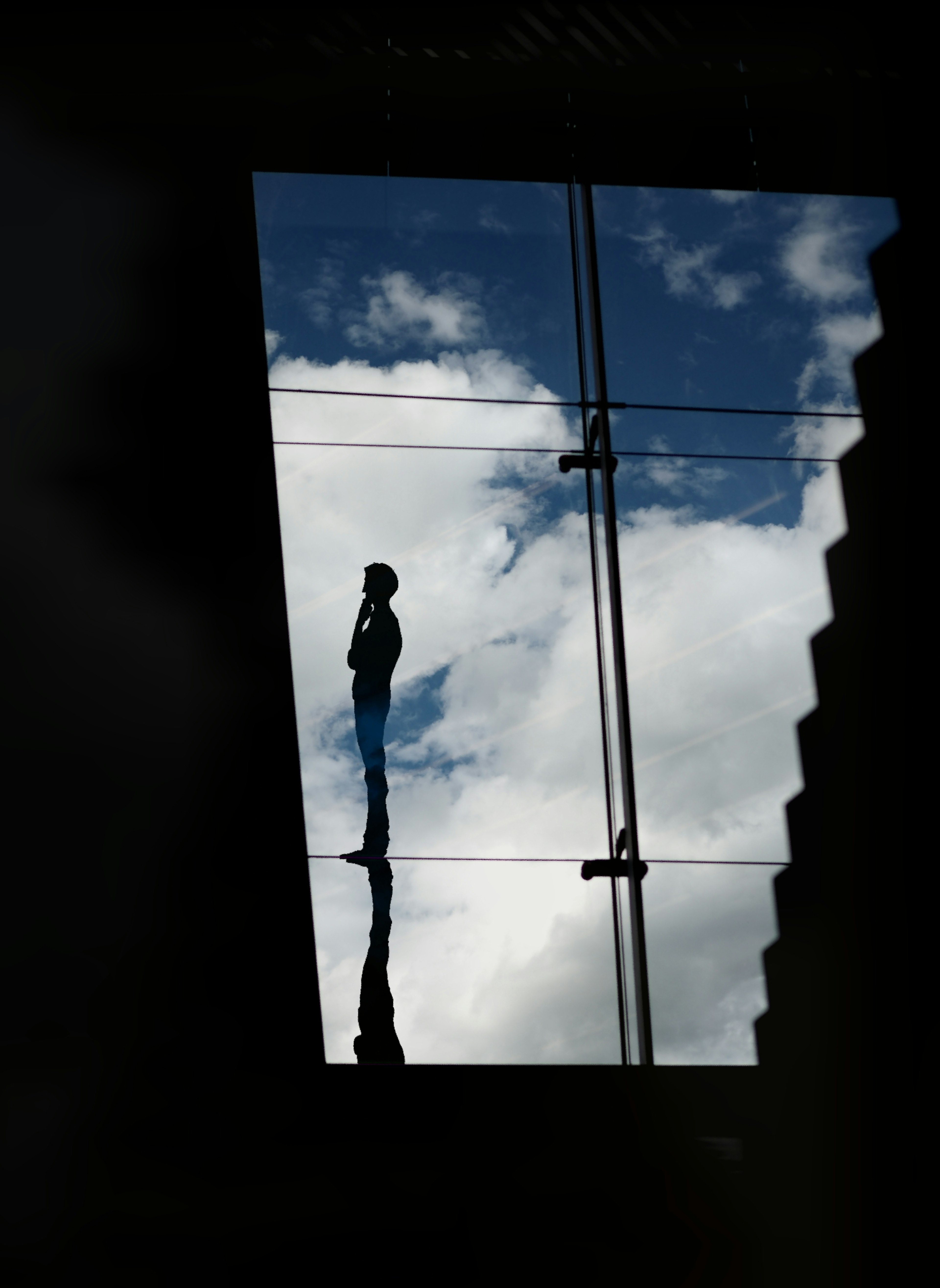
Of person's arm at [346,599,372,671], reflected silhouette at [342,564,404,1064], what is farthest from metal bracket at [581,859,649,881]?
person's arm at [346,599,372,671]

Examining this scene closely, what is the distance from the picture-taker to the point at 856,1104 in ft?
8.52

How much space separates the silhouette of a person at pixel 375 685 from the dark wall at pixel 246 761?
25 centimetres

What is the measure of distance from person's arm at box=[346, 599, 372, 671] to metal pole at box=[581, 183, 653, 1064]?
81 centimetres

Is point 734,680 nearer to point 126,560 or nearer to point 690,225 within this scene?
point 690,225

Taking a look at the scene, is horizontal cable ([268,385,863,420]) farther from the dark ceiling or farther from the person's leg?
the person's leg

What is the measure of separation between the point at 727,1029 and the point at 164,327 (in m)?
3.00

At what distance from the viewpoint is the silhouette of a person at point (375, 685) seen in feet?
12.7

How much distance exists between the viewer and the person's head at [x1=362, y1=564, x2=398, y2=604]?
405cm

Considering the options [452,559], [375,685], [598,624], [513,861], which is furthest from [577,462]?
[513,861]

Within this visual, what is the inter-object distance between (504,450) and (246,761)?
5.73 ft

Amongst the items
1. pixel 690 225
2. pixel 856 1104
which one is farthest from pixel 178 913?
pixel 690 225

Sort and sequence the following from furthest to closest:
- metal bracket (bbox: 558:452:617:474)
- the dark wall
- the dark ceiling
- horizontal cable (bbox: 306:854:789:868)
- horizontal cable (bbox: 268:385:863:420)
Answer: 1. horizontal cable (bbox: 268:385:863:420)
2. metal bracket (bbox: 558:452:617:474)
3. horizontal cable (bbox: 306:854:789:868)
4. the dark ceiling
5. the dark wall

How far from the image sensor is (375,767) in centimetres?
386

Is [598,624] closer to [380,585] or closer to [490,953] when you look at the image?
[380,585]
